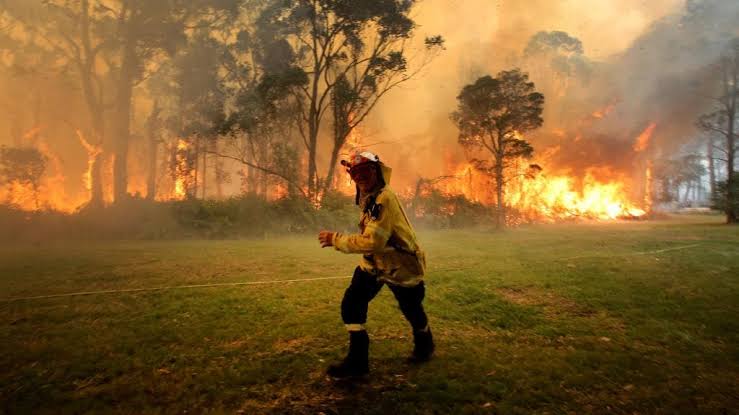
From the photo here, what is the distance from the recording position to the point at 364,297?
11.3 feet

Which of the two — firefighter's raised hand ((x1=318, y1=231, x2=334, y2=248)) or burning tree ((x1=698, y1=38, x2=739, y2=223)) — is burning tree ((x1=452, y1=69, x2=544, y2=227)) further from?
firefighter's raised hand ((x1=318, y1=231, x2=334, y2=248))

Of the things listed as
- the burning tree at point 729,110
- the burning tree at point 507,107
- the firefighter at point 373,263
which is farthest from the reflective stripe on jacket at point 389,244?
the burning tree at point 729,110

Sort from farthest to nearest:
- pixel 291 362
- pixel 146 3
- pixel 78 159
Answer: pixel 78 159
pixel 146 3
pixel 291 362

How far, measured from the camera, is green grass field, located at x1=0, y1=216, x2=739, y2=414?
3.12m

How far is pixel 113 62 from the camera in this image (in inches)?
1084

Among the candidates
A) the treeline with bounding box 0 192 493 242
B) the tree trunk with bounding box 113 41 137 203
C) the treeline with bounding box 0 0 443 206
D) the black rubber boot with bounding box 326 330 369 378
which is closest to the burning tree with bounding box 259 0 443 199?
the treeline with bounding box 0 0 443 206

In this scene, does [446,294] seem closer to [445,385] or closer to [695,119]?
[445,385]

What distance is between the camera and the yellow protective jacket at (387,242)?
3.26 meters

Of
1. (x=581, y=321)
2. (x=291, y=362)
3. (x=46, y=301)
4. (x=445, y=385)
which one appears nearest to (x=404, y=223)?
(x=445, y=385)

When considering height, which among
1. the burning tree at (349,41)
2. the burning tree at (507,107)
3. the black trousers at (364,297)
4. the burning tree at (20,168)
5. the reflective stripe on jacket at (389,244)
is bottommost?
the black trousers at (364,297)

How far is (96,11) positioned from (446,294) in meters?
30.6

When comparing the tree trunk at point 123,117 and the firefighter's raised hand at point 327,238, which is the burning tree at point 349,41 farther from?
the firefighter's raised hand at point 327,238

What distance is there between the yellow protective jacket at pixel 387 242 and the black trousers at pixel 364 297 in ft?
0.24

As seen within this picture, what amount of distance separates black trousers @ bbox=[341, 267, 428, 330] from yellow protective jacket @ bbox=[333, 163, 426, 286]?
0.07 m
